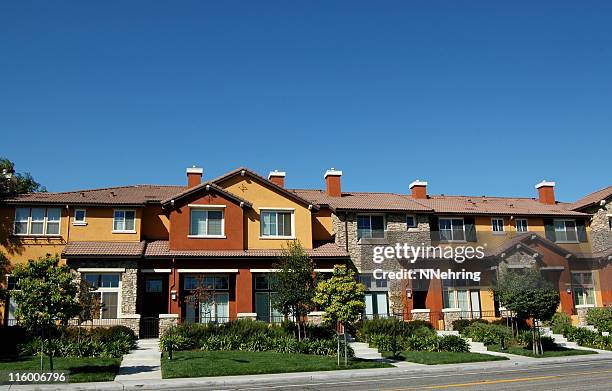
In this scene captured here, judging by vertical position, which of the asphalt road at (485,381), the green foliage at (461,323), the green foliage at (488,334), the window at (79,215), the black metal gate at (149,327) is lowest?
the asphalt road at (485,381)

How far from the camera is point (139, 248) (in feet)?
102

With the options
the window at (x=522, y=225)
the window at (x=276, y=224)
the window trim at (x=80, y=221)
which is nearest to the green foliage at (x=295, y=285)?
the window at (x=276, y=224)

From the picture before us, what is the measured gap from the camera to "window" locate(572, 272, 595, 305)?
39750 mm

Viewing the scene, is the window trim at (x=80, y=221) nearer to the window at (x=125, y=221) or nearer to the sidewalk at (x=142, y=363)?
the window at (x=125, y=221)

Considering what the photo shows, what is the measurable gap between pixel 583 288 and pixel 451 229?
10267 mm

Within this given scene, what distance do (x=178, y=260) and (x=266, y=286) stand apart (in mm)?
5082

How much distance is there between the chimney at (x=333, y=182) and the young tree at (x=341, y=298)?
16639 millimetres

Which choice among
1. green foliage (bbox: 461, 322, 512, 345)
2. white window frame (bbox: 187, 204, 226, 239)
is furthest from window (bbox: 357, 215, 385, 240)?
white window frame (bbox: 187, 204, 226, 239)

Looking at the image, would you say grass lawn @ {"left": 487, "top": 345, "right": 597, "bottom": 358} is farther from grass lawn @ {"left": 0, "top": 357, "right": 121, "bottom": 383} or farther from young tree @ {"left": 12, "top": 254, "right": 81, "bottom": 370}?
young tree @ {"left": 12, "top": 254, "right": 81, "bottom": 370}

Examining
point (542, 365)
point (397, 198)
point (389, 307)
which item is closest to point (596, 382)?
point (542, 365)

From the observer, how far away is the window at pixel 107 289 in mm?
29641

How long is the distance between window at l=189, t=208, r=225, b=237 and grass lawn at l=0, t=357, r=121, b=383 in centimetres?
1139

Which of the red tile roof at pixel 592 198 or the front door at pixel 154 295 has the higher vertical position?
the red tile roof at pixel 592 198

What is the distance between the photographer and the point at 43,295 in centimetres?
1784
